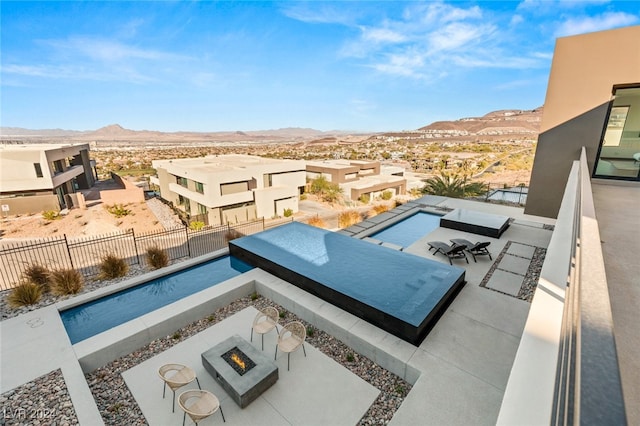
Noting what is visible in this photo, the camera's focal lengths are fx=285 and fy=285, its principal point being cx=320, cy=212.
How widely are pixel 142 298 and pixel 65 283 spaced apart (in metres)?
2.33

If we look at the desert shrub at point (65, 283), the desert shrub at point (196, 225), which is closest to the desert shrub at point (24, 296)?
the desert shrub at point (65, 283)

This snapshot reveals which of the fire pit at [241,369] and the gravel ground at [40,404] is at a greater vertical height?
the fire pit at [241,369]

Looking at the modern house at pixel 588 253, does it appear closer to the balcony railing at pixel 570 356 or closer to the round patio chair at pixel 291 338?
the balcony railing at pixel 570 356

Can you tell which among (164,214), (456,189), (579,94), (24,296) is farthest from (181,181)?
(579,94)

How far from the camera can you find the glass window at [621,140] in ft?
28.5

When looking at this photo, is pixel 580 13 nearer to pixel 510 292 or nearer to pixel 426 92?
pixel 510 292

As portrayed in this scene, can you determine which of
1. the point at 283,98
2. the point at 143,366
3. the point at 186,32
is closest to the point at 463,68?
the point at 186,32

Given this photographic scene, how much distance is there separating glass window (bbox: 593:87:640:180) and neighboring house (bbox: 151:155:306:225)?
842 inches

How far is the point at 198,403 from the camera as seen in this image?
4445 millimetres

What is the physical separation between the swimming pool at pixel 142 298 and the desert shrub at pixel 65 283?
3.12 ft

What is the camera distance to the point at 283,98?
15175 cm

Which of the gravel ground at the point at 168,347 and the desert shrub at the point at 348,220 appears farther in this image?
the desert shrub at the point at 348,220

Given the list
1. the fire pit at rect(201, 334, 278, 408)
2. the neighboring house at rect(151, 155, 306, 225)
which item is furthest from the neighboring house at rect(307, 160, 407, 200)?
the fire pit at rect(201, 334, 278, 408)

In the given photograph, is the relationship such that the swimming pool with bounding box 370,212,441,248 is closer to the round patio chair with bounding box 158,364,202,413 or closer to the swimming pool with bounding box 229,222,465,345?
the swimming pool with bounding box 229,222,465,345
